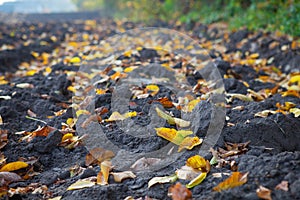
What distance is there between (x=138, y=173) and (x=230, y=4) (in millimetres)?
6809

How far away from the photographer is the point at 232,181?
1.70 meters

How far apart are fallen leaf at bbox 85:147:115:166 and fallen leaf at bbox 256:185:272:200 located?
902 millimetres

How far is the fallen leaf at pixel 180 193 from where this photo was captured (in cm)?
169

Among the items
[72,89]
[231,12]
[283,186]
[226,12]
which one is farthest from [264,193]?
[226,12]

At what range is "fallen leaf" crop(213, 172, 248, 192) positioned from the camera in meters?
1.69

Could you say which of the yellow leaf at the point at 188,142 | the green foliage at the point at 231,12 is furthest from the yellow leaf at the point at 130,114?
the green foliage at the point at 231,12

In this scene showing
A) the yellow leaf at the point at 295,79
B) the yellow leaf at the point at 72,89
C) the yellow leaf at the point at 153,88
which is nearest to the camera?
the yellow leaf at the point at 153,88

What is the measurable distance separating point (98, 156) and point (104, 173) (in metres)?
0.27

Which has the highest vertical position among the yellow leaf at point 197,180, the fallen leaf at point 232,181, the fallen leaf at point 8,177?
the fallen leaf at point 232,181

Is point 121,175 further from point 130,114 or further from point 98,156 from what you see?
point 130,114

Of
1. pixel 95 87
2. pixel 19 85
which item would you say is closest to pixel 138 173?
pixel 95 87

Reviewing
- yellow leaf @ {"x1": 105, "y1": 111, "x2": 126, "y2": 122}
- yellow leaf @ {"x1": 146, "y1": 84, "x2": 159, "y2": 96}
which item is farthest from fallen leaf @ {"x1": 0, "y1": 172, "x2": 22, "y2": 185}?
yellow leaf @ {"x1": 146, "y1": 84, "x2": 159, "y2": 96}

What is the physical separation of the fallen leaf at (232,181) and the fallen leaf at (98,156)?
737 millimetres

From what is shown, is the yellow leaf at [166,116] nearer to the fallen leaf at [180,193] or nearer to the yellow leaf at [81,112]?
the yellow leaf at [81,112]
